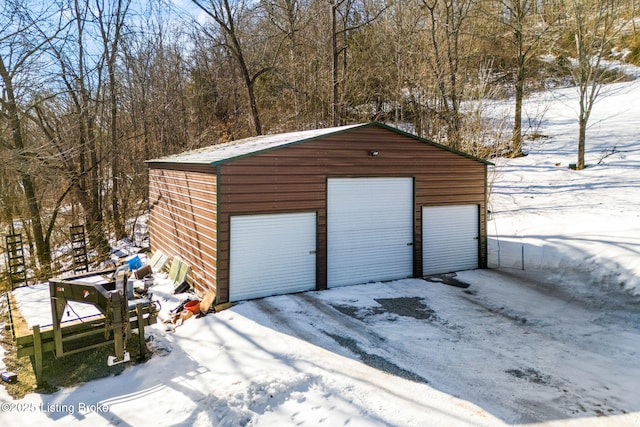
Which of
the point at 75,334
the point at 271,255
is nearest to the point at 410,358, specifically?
the point at 271,255

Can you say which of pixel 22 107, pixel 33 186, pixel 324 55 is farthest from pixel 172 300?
pixel 324 55

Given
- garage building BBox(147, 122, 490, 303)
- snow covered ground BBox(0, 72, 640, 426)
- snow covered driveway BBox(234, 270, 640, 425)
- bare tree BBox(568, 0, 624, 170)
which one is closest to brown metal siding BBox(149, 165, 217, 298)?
garage building BBox(147, 122, 490, 303)

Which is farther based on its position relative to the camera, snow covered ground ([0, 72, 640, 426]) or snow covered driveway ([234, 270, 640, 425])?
snow covered driveway ([234, 270, 640, 425])

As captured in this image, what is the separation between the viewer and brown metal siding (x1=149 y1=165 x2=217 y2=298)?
7.65 m

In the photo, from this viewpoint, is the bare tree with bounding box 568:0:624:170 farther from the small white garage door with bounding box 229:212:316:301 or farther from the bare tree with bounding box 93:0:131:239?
the bare tree with bounding box 93:0:131:239

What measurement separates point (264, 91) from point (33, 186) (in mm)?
10902

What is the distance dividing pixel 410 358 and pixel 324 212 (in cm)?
369

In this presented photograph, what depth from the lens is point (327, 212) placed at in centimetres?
847

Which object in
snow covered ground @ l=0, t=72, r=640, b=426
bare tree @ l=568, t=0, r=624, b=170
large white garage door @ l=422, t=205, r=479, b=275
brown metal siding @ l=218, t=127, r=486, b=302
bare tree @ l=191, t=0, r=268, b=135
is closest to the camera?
A: snow covered ground @ l=0, t=72, r=640, b=426

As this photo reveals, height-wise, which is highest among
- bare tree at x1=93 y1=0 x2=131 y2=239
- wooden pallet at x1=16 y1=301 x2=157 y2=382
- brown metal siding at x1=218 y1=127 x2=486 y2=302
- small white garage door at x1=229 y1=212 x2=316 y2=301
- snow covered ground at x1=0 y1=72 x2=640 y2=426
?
bare tree at x1=93 y1=0 x2=131 y2=239

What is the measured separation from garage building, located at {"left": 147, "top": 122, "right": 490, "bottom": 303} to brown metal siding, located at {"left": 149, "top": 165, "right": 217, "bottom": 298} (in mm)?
26

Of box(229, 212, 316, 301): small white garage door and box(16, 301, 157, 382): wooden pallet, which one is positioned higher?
box(229, 212, 316, 301): small white garage door

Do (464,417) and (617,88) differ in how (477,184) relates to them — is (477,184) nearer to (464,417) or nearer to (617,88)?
(464,417)

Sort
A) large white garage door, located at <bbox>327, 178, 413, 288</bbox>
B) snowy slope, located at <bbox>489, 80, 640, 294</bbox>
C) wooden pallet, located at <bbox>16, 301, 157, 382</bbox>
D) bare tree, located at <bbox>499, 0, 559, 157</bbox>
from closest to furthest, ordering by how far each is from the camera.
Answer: wooden pallet, located at <bbox>16, 301, 157, 382</bbox>
large white garage door, located at <bbox>327, 178, 413, 288</bbox>
snowy slope, located at <bbox>489, 80, 640, 294</bbox>
bare tree, located at <bbox>499, 0, 559, 157</bbox>
